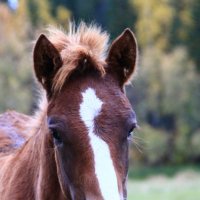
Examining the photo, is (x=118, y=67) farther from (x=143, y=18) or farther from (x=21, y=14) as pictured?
(x=21, y=14)

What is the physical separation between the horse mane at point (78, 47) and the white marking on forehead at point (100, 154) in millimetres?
238

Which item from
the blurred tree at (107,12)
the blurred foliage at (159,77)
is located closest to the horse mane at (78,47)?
the blurred tree at (107,12)

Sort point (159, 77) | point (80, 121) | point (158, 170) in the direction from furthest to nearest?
point (159, 77) → point (158, 170) → point (80, 121)

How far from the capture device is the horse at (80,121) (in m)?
3.90

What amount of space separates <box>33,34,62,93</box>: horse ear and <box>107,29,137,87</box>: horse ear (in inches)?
13.6

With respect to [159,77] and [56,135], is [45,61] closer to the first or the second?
[56,135]

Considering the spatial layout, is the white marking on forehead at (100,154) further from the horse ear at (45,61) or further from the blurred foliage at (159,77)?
the blurred foliage at (159,77)

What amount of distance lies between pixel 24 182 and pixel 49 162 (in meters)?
0.41

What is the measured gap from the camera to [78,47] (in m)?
4.32

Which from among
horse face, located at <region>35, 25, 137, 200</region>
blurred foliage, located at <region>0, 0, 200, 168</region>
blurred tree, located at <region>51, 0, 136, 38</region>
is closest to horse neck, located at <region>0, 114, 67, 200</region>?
horse face, located at <region>35, 25, 137, 200</region>

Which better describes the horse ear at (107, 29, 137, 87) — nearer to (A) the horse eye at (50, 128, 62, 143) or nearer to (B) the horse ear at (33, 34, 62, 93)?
(B) the horse ear at (33, 34, 62, 93)

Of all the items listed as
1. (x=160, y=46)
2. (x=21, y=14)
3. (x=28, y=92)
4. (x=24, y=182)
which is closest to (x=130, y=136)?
(x=24, y=182)

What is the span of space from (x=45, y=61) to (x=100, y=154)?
80 cm

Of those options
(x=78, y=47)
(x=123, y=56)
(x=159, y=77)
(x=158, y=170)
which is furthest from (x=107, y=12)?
(x=78, y=47)
